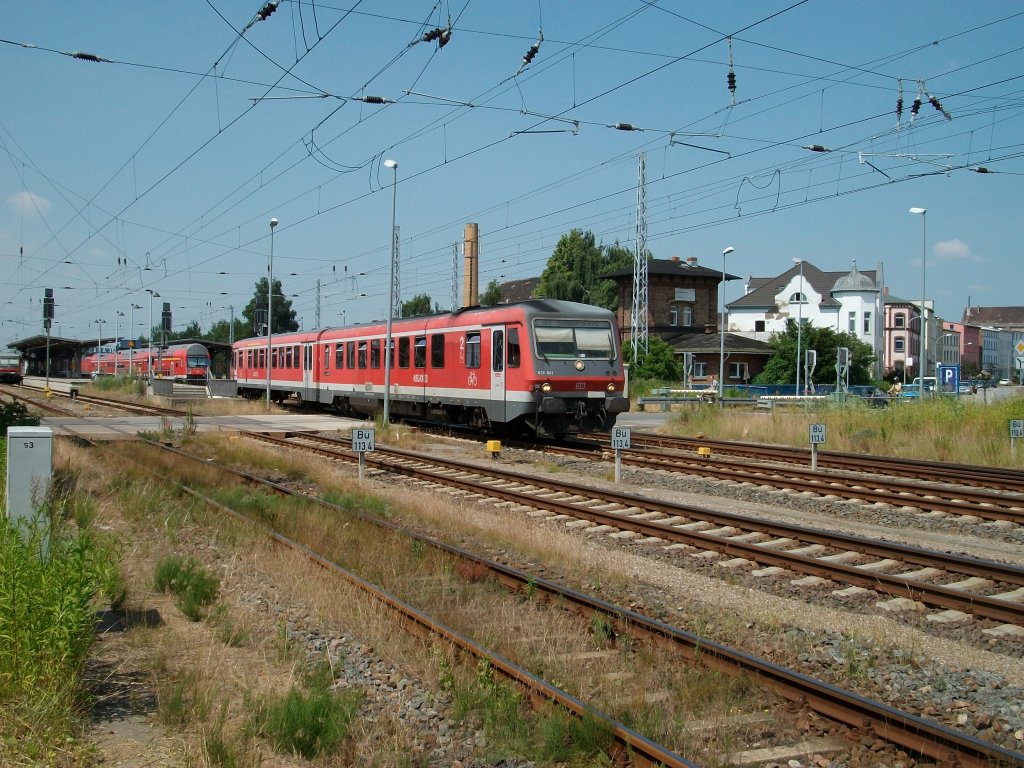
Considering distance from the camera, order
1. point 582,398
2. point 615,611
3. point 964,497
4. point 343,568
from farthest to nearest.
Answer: point 582,398 < point 964,497 < point 343,568 < point 615,611

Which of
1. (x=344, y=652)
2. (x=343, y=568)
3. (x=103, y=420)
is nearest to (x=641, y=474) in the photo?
(x=343, y=568)

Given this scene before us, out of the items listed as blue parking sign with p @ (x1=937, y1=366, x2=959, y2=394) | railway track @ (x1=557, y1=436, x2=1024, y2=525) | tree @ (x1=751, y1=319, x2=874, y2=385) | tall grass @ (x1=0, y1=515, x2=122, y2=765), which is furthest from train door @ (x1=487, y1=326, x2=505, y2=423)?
tree @ (x1=751, y1=319, x2=874, y2=385)

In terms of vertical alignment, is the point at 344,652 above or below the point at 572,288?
Answer: below

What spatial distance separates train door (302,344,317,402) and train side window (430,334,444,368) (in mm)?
11120

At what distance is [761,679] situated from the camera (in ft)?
18.7

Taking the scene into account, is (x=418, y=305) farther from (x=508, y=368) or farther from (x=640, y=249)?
(x=508, y=368)

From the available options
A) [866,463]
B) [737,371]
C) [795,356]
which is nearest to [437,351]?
[866,463]

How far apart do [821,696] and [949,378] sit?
116 feet

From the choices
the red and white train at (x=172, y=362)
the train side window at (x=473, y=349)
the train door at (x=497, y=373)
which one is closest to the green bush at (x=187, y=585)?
the train door at (x=497, y=373)

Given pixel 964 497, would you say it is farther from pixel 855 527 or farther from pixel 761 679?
pixel 761 679

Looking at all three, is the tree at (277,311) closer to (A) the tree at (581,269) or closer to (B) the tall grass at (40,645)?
(A) the tree at (581,269)

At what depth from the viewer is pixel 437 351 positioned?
23.6 m

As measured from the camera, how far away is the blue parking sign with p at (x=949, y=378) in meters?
34.9

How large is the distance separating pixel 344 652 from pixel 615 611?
6.61ft
